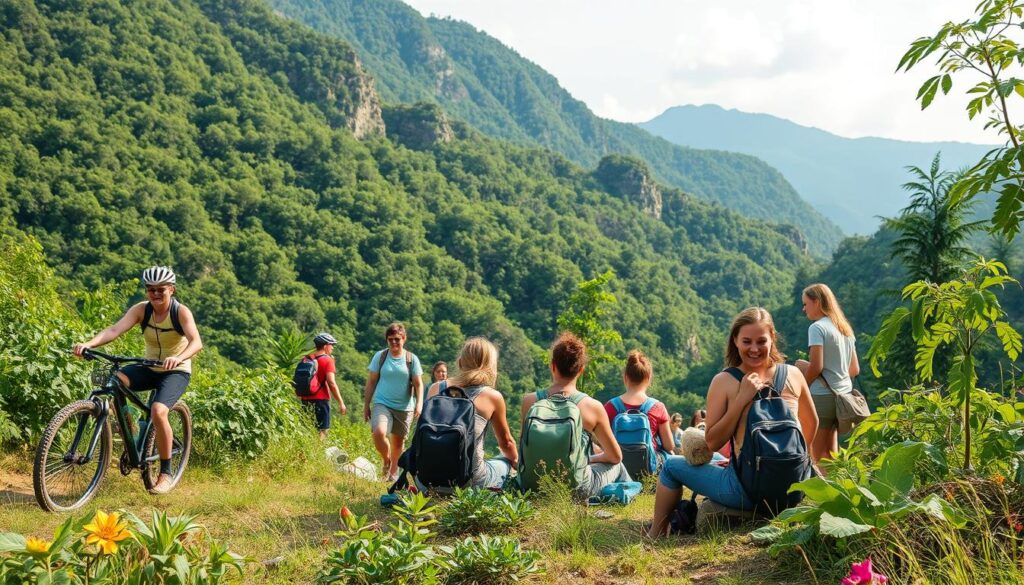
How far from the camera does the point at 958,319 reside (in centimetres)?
302

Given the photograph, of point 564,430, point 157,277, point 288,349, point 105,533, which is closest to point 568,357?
point 564,430

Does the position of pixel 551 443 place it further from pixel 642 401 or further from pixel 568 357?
pixel 642 401

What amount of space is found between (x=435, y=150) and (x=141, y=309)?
334ft

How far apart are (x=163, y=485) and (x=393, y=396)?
1984mm

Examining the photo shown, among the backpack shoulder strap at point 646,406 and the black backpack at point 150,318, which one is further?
the backpack shoulder strap at point 646,406

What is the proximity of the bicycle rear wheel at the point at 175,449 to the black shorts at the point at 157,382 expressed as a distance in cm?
23

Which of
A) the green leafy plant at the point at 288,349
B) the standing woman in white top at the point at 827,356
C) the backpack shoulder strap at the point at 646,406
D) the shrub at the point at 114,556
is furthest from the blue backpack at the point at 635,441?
the green leafy plant at the point at 288,349

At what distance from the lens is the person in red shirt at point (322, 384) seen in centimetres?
903

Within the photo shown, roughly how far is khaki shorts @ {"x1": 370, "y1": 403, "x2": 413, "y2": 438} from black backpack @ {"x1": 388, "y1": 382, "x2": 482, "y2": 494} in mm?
2029

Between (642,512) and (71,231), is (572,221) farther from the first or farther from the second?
(642,512)

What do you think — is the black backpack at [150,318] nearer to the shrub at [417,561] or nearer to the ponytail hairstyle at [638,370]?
the shrub at [417,561]

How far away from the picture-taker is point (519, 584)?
122 inches

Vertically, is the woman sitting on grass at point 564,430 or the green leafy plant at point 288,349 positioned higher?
the woman sitting on grass at point 564,430

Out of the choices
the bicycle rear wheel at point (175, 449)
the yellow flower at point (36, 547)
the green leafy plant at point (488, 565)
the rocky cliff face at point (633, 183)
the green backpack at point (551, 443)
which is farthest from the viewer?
the rocky cliff face at point (633, 183)
